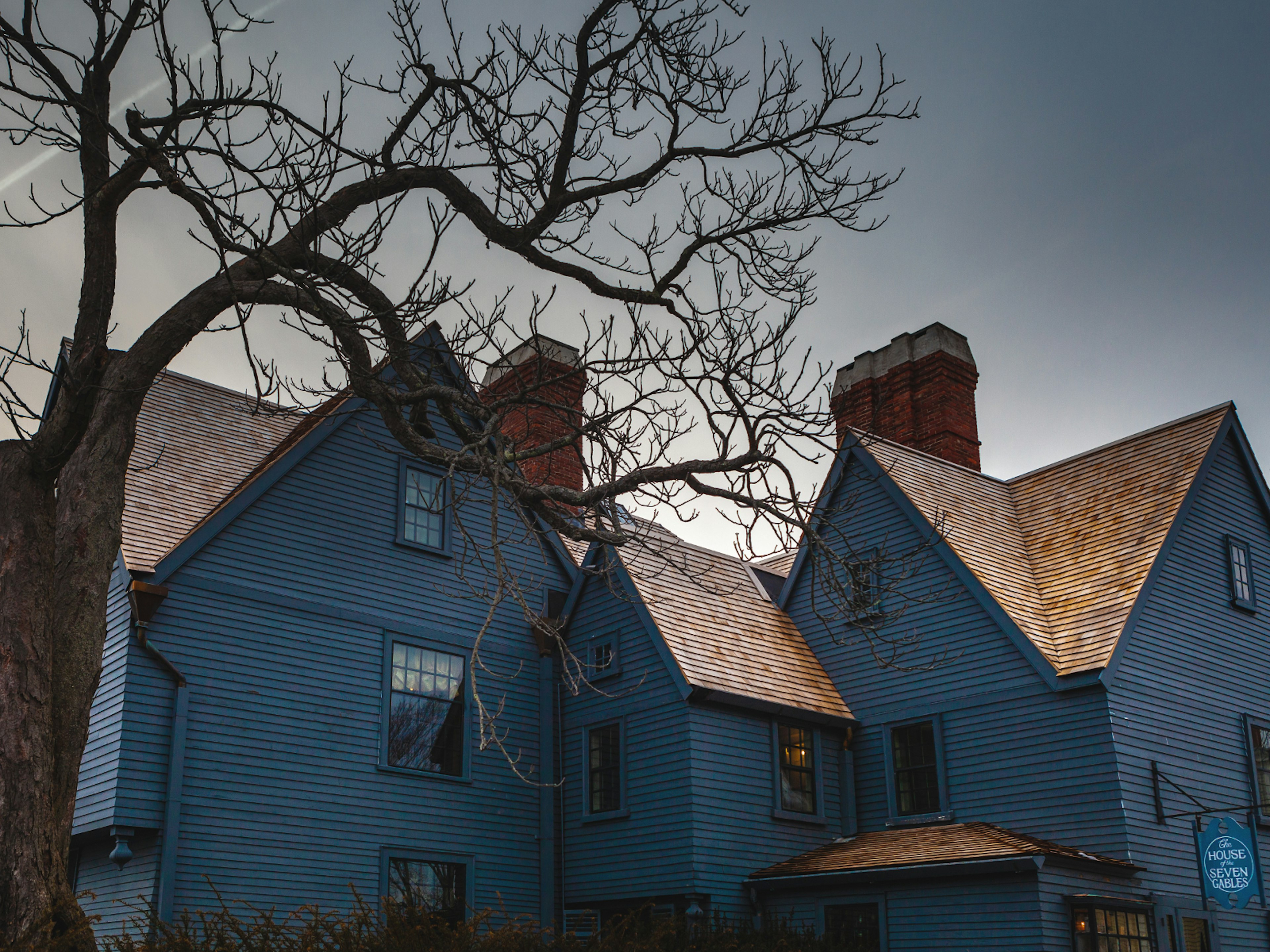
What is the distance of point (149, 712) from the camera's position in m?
14.6

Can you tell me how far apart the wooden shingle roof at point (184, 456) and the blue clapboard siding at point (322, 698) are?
74 centimetres

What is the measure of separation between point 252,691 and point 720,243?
8.49 meters

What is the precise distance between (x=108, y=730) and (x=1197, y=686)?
14813mm

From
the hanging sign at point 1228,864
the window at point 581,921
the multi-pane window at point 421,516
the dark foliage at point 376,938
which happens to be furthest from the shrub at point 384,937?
the multi-pane window at point 421,516

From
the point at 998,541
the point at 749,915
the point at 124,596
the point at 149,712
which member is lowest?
the point at 749,915

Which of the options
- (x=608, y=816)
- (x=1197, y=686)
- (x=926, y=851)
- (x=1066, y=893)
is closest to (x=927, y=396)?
(x=1197, y=686)

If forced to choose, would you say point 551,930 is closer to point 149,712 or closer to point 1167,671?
point 149,712

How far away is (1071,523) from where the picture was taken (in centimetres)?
1992

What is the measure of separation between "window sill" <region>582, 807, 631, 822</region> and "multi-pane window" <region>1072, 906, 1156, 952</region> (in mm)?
6121

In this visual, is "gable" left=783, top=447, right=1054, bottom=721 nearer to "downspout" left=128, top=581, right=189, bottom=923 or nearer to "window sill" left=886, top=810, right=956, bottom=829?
"window sill" left=886, top=810, right=956, bottom=829

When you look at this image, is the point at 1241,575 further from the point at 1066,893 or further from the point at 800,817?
the point at 800,817

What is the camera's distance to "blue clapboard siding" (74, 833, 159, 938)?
14.3 meters

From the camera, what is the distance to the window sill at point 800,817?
57.7 ft

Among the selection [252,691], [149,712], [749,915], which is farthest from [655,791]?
[149,712]
